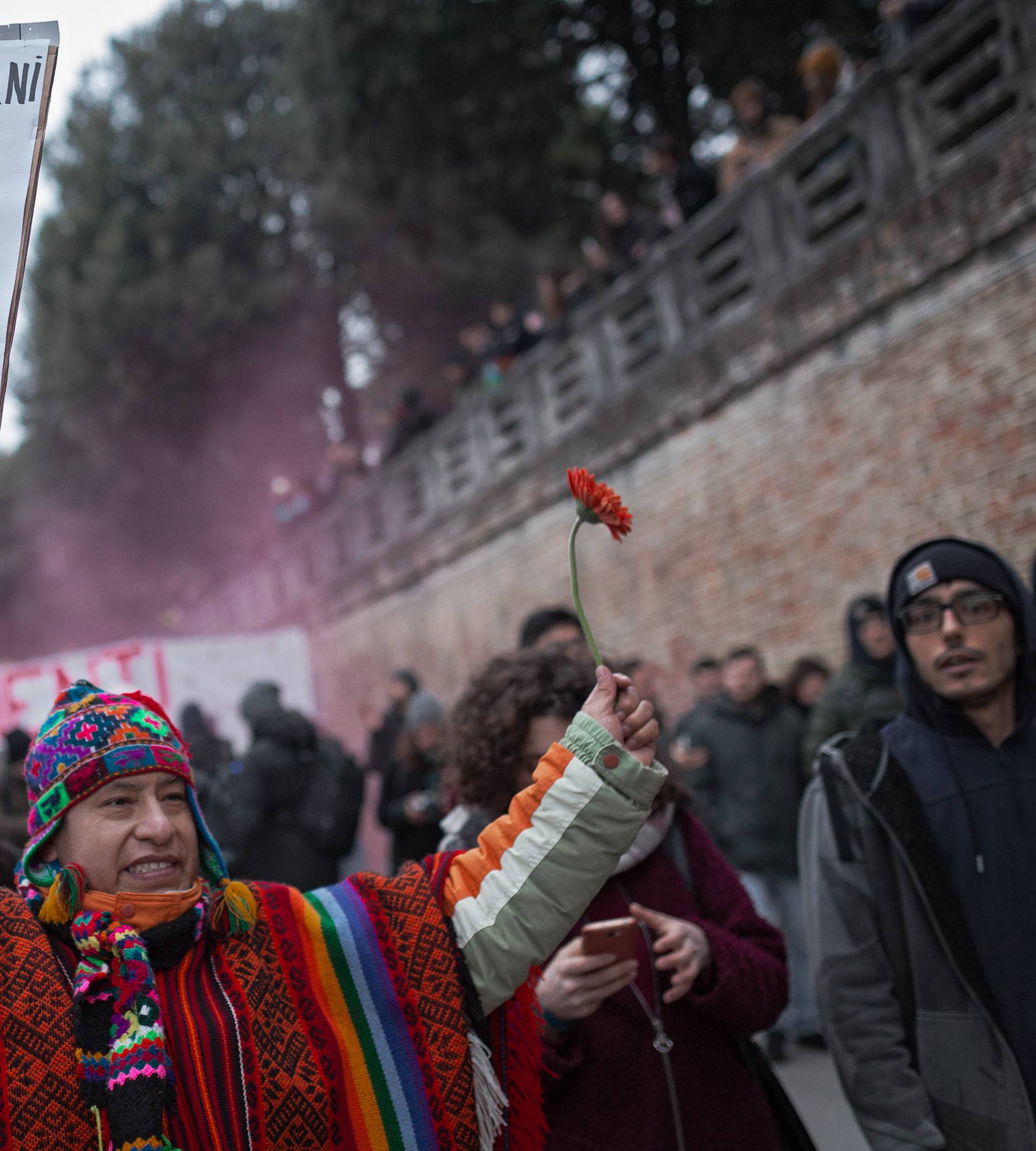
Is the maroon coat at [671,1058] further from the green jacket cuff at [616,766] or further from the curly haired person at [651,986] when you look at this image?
the green jacket cuff at [616,766]

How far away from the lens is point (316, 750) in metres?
5.90

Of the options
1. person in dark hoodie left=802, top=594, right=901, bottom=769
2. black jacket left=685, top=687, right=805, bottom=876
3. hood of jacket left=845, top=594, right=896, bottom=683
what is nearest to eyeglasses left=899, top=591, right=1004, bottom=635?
person in dark hoodie left=802, top=594, right=901, bottom=769

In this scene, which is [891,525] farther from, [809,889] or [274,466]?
[274,466]

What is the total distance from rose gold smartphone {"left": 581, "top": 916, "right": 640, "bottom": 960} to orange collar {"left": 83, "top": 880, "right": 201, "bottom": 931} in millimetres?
764

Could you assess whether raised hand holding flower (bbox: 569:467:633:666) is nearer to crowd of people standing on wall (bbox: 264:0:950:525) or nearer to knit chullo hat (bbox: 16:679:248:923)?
knit chullo hat (bbox: 16:679:248:923)

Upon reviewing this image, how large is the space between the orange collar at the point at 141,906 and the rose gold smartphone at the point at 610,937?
76 cm

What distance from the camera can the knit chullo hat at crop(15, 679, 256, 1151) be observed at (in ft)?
5.87

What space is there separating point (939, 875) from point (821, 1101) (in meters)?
2.80

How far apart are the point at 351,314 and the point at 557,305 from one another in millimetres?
11639

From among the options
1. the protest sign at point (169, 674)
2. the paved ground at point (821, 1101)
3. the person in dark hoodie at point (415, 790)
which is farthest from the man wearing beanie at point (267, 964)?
the protest sign at point (169, 674)

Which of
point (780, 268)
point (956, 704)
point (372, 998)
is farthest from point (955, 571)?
point (780, 268)

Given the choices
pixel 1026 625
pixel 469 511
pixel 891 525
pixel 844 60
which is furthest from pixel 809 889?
pixel 469 511

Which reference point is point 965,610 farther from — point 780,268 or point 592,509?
point 780,268

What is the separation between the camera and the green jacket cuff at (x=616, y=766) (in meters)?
1.97
